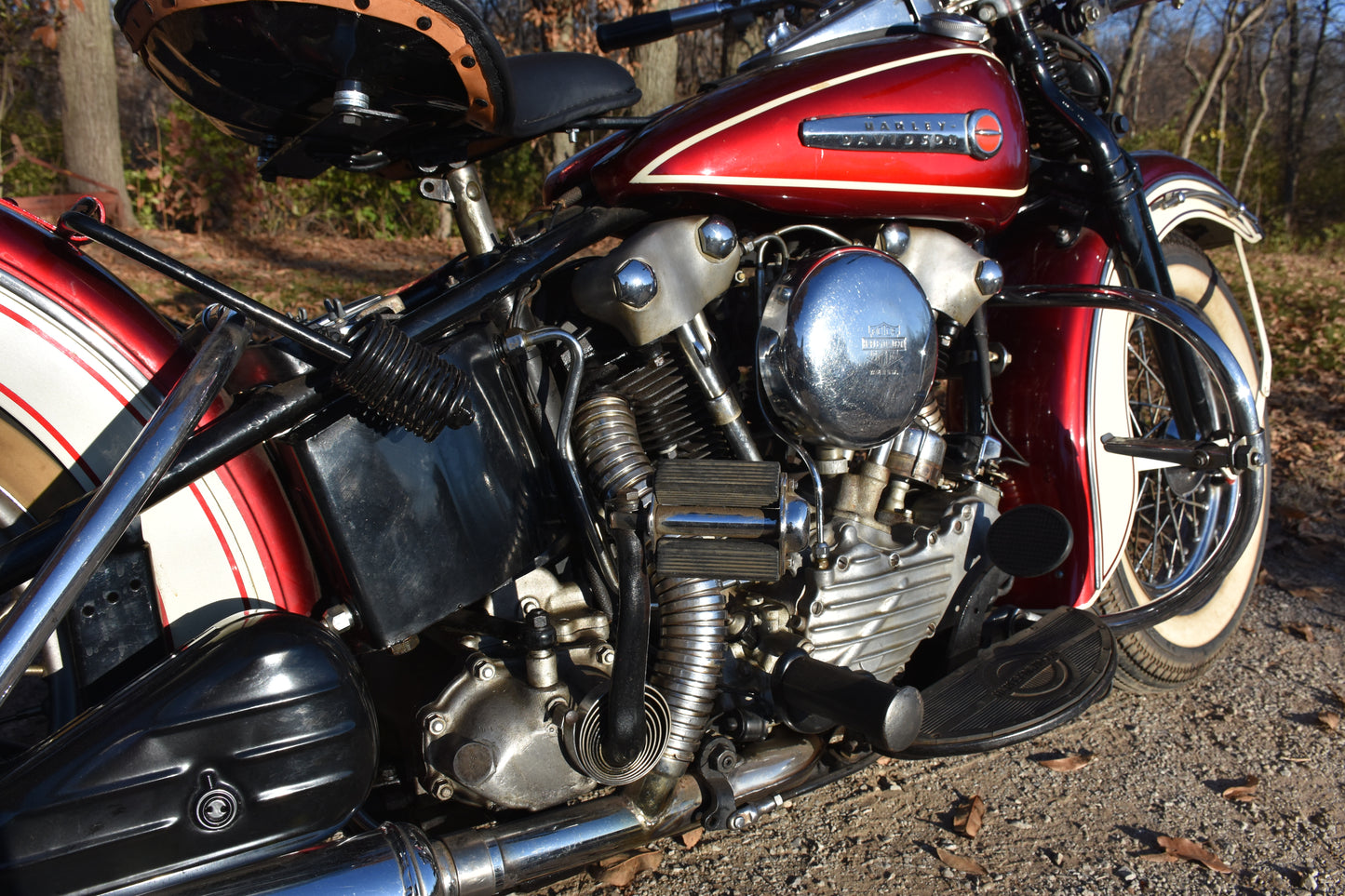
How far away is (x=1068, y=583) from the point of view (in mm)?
2254

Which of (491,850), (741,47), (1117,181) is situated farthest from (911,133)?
(741,47)

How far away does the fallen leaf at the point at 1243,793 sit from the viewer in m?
2.23

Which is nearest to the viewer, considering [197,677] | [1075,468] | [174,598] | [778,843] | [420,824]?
[197,677]

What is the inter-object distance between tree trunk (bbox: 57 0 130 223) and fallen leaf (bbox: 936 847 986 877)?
7.70 meters

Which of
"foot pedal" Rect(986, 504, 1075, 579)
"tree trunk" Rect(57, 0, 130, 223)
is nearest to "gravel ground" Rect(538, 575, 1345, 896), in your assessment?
"foot pedal" Rect(986, 504, 1075, 579)

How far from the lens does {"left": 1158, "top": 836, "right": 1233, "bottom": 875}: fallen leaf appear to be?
1989mm

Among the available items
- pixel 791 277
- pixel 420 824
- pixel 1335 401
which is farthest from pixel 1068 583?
pixel 1335 401

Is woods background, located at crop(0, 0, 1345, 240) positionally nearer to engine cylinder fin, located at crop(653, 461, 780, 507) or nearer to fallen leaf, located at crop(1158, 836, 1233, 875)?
fallen leaf, located at crop(1158, 836, 1233, 875)

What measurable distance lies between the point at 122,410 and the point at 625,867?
124cm

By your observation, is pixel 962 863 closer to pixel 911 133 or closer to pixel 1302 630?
pixel 911 133

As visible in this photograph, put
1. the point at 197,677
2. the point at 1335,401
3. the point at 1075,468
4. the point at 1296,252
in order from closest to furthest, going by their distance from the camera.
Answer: the point at 197,677 < the point at 1075,468 < the point at 1335,401 < the point at 1296,252

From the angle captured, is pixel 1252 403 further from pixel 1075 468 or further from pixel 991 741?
pixel 991 741

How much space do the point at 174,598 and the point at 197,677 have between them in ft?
0.76

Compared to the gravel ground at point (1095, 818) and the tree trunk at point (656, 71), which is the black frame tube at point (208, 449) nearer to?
the gravel ground at point (1095, 818)
